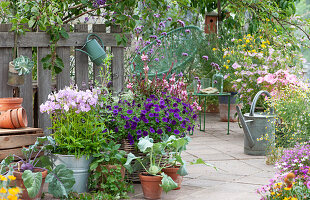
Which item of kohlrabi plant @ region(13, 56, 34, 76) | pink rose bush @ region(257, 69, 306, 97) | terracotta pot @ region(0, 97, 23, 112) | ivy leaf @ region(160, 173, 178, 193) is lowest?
ivy leaf @ region(160, 173, 178, 193)

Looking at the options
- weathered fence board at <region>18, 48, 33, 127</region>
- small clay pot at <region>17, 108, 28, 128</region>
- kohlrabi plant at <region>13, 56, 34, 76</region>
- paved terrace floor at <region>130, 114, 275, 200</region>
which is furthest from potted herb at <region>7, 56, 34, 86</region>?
paved terrace floor at <region>130, 114, 275, 200</region>

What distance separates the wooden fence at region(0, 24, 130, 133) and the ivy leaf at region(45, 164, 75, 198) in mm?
795

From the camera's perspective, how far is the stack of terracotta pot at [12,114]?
3.25m

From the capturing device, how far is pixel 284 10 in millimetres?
6852

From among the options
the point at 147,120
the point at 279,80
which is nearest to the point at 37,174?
the point at 147,120

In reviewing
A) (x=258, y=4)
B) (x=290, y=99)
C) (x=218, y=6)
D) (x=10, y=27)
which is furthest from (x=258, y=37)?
(x=10, y=27)

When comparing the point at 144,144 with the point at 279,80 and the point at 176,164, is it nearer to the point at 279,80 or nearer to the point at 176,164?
the point at 176,164

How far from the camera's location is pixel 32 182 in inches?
107

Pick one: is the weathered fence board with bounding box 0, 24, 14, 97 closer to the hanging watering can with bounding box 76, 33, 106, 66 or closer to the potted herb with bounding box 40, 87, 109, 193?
the potted herb with bounding box 40, 87, 109, 193

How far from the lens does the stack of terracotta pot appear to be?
325cm

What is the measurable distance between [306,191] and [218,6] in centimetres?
555

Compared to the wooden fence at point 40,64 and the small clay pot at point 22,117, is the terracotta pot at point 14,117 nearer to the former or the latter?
the small clay pot at point 22,117

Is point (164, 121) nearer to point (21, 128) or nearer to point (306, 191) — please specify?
point (21, 128)

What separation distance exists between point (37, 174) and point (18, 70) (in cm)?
95
